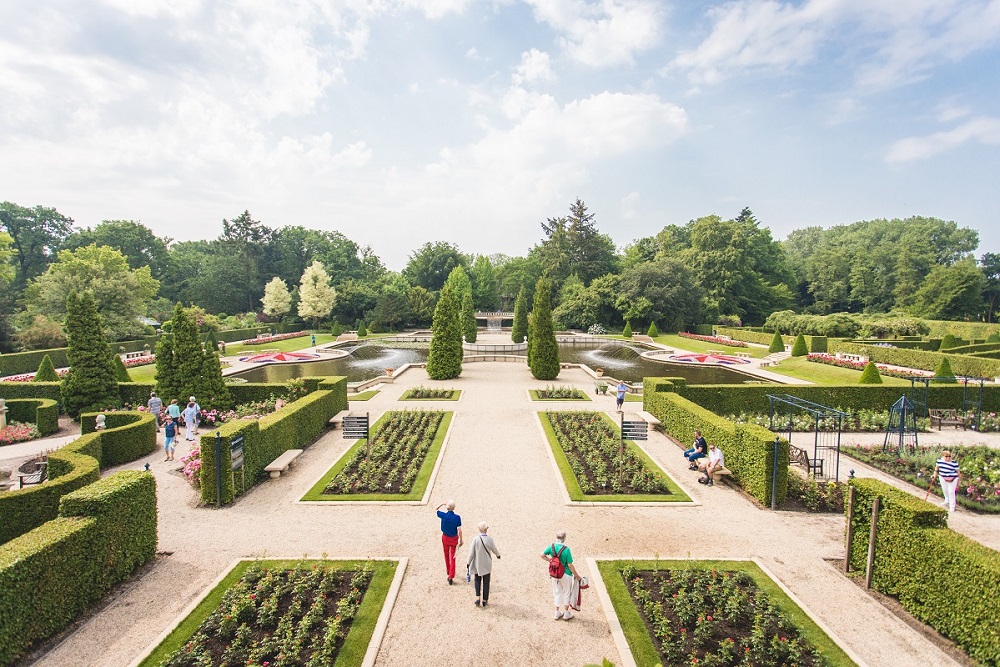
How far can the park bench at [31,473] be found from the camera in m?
11.7

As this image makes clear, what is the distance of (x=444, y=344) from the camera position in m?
27.0

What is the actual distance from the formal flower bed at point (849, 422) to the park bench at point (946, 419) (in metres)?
0.39

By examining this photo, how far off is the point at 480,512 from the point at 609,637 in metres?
4.33

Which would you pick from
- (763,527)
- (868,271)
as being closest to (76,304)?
(763,527)

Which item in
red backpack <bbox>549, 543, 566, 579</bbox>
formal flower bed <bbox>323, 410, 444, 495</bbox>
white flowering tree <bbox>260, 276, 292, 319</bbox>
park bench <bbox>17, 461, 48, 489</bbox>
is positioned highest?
white flowering tree <bbox>260, 276, 292, 319</bbox>

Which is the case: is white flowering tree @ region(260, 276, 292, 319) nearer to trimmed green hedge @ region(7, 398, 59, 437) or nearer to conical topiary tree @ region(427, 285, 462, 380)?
conical topiary tree @ region(427, 285, 462, 380)

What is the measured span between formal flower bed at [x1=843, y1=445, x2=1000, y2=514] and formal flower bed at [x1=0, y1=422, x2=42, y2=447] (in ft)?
86.9

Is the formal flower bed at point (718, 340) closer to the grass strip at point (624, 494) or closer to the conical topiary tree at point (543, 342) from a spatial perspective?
the conical topiary tree at point (543, 342)

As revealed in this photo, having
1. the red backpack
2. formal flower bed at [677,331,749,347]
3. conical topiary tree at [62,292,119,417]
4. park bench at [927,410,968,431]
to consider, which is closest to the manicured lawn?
park bench at [927,410,968,431]

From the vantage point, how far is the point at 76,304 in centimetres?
1817

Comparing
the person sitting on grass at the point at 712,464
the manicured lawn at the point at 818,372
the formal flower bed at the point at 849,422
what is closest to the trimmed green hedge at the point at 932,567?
the person sitting on grass at the point at 712,464

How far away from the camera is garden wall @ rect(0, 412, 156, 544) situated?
8961mm

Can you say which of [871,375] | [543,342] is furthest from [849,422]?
[543,342]

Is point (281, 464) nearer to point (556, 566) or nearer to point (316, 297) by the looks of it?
point (556, 566)
